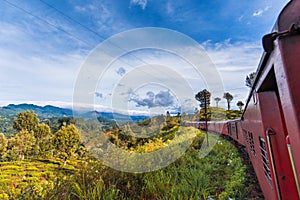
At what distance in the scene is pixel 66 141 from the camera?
29.1ft

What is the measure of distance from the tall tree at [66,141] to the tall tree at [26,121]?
642 cm

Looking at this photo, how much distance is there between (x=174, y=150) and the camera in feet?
16.5

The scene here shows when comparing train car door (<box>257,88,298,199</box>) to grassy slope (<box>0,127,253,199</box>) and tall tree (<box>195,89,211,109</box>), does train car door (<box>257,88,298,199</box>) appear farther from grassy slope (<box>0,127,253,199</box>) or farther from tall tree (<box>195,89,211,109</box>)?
tall tree (<box>195,89,211,109</box>)

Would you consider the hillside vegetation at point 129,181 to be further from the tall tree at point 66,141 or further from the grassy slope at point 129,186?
the tall tree at point 66,141

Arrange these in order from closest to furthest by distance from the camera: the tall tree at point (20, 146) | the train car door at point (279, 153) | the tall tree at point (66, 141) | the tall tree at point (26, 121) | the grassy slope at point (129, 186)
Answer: the train car door at point (279, 153), the grassy slope at point (129, 186), the tall tree at point (66, 141), the tall tree at point (20, 146), the tall tree at point (26, 121)

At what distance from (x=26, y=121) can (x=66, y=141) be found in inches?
313

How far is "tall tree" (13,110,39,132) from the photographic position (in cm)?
1338

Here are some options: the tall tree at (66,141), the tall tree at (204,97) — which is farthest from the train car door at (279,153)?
the tall tree at (66,141)

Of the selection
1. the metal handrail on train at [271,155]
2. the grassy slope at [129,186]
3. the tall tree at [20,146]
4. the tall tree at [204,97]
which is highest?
the tall tree at [204,97]

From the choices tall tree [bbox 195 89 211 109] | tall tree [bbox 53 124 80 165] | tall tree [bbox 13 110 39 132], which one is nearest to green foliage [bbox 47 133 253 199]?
tall tree [bbox 195 89 211 109]

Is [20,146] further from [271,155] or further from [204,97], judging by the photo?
[271,155]

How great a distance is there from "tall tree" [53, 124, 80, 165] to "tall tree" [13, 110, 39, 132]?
6424mm

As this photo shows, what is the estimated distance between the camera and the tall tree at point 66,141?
8.58 m

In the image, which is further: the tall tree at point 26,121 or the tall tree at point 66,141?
the tall tree at point 26,121
